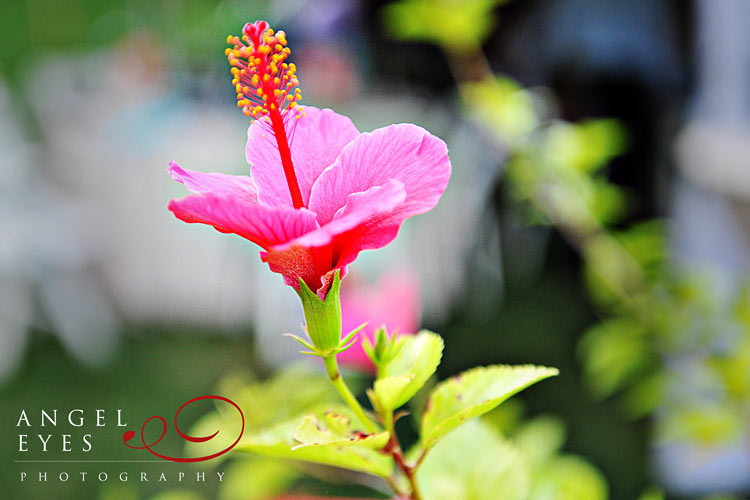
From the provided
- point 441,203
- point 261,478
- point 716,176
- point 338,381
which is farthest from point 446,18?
point 441,203

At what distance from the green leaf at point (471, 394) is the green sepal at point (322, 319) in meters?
0.06

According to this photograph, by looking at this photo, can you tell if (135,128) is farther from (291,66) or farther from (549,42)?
(291,66)

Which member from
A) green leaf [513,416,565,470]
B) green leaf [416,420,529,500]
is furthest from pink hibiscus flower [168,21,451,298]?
green leaf [513,416,565,470]

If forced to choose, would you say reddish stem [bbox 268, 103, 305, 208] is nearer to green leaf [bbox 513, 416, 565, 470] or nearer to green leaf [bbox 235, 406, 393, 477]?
green leaf [bbox 235, 406, 393, 477]

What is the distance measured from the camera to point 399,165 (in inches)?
10.6

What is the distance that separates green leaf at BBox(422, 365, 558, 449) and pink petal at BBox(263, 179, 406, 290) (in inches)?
3.0

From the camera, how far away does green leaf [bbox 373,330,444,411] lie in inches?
10.9

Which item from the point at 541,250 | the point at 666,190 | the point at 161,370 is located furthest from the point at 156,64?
the point at 666,190

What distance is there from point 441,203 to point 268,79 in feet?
6.12

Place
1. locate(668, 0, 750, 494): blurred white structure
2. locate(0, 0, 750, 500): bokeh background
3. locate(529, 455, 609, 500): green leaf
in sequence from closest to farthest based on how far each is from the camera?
locate(529, 455, 609, 500): green leaf, locate(0, 0, 750, 500): bokeh background, locate(668, 0, 750, 494): blurred white structure

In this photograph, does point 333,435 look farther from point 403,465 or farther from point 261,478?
point 261,478

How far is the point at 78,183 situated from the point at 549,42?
1873 millimetres

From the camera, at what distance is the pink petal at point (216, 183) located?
0.27m

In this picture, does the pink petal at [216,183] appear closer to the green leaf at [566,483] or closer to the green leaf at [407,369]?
the green leaf at [407,369]
